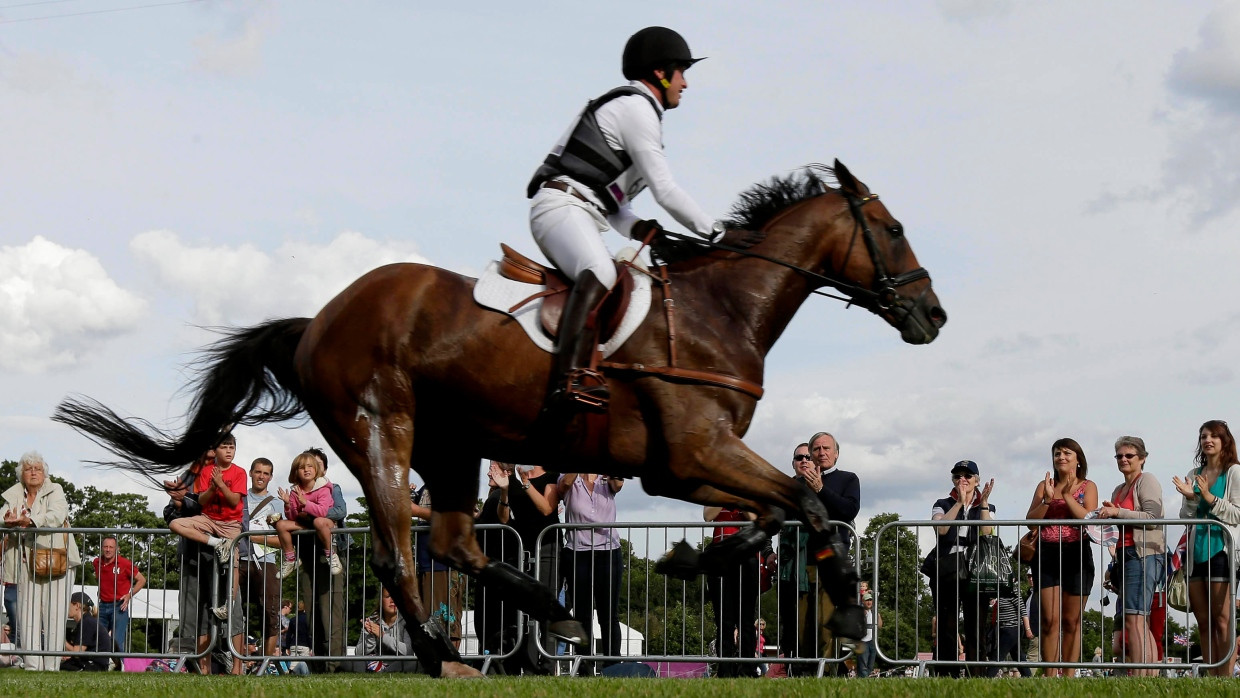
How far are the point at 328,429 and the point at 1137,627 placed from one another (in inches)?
250

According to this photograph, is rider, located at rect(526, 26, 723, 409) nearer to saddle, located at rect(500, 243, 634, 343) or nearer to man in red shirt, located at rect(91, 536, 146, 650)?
saddle, located at rect(500, 243, 634, 343)

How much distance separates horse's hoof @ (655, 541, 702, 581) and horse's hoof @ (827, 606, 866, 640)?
807 millimetres

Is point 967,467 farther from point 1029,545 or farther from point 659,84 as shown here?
point 659,84

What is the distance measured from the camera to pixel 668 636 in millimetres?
11562

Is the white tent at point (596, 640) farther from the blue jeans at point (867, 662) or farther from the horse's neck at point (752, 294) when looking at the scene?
the horse's neck at point (752, 294)

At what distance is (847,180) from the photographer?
26.6 ft

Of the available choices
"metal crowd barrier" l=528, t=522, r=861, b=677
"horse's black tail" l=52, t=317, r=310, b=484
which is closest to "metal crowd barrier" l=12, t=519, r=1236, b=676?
"metal crowd barrier" l=528, t=522, r=861, b=677

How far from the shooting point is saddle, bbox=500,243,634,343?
737cm

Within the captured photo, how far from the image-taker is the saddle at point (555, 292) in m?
7.37

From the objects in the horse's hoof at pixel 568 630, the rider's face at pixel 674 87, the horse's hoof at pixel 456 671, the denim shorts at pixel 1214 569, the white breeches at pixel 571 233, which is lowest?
the horse's hoof at pixel 456 671

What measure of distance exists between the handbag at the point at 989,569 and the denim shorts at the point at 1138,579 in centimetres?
88

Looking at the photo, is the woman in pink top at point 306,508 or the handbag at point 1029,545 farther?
the woman in pink top at point 306,508

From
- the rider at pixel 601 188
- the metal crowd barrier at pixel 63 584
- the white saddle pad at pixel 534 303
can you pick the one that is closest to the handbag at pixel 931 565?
the rider at pixel 601 188

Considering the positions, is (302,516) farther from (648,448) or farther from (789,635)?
(648,448)
